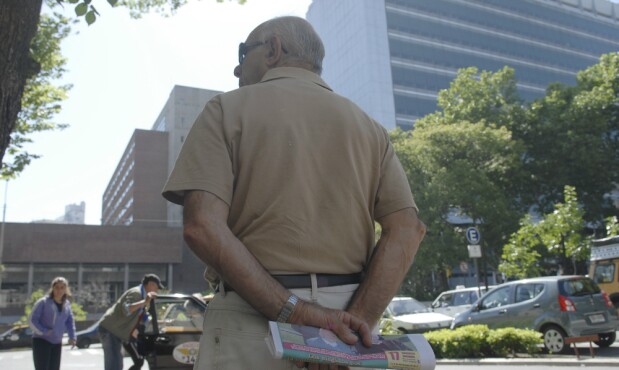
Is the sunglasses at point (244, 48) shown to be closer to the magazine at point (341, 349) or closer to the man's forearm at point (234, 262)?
the man's forearm at point (234, 262)

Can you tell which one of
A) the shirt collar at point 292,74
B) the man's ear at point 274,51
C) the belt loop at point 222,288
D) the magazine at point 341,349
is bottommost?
the magazine at point 341,349

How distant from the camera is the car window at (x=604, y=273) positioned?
16688mm

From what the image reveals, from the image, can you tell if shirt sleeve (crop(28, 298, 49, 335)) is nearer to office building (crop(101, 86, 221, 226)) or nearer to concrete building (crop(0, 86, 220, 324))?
concrete building (crop(0, 86, 220, 324))

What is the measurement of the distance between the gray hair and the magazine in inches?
42.6

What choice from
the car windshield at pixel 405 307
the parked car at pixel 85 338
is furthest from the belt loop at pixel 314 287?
the parked car at pixel 85 338

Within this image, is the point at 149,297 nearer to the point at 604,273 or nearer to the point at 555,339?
the point at 555,339

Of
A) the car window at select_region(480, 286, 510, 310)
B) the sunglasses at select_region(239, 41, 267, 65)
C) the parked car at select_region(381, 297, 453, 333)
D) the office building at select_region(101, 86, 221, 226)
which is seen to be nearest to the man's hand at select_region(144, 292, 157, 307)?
the sunglasses at select_region(239, 41, 267, 65)

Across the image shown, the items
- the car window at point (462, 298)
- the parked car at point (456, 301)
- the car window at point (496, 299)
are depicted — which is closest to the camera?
the car window at point (496, 299)

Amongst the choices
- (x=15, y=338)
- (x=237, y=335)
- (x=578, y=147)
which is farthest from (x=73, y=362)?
(x=578, y=147)

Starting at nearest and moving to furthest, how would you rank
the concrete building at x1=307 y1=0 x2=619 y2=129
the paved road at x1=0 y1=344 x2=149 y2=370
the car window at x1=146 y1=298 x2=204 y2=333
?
the car window at x1=146 y1=298 x2=204 y2=333
the paved road at x1=0 y1=344 x2=149 y2=370
the concrete building at x1=307 y1=0 x2=619 y2=129

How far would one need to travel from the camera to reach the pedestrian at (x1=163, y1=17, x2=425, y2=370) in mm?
1649

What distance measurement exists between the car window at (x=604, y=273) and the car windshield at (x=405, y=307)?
18.2 feet

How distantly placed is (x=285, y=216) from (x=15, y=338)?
3453 cm

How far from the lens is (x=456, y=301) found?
19.5 metres
